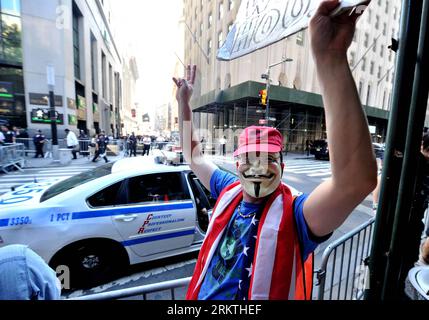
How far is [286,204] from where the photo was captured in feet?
3.75

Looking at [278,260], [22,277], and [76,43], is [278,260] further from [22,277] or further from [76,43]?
[76,43]

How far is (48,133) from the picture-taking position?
61.8 feet

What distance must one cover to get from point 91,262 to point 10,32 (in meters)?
23.0

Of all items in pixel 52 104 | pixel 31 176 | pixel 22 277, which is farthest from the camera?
pixel 52 104

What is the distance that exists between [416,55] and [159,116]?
151m

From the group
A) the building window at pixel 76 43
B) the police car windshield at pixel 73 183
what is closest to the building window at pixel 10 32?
the building window at pixel 76 43

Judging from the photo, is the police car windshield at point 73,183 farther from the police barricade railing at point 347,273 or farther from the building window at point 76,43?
the building window at point 76,43

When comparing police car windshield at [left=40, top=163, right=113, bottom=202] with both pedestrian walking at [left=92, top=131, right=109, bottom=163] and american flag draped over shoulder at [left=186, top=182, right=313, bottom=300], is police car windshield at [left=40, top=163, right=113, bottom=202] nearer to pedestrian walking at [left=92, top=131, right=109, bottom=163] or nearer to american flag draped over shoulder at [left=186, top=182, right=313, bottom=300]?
american flag draped over shoulder at [left=186, top=182, right=313, bottom=300]

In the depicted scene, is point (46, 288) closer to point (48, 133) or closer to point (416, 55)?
point (416, 55)

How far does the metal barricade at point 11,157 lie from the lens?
10012 mm

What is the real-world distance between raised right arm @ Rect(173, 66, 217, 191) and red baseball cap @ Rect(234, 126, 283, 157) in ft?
1.85

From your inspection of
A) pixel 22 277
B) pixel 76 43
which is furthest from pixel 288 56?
pixel 22 277

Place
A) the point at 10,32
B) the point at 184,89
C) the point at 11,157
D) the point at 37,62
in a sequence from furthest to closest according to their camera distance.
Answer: the point at 37,62 < the point at 10,32 < the point at 11,157 < the point at 184,89

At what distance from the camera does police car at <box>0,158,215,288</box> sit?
8.86 feet
